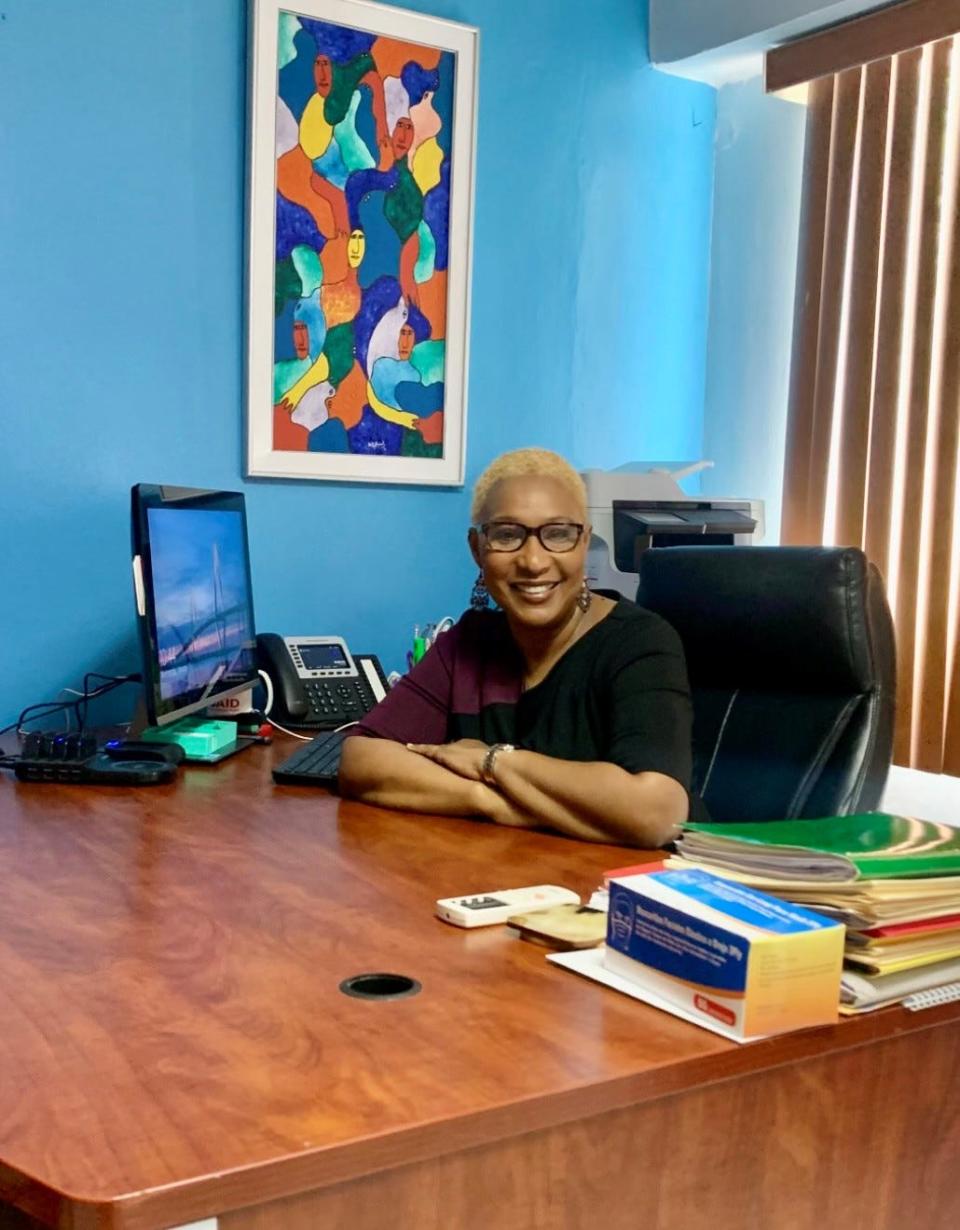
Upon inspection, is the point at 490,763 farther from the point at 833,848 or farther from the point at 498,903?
the point at 833,848

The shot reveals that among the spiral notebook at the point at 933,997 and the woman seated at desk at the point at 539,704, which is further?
the woman seated at desk at the point at 539,704

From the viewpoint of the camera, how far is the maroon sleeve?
1.76m

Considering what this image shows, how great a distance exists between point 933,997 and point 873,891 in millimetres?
107

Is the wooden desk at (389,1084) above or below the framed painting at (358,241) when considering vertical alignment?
below

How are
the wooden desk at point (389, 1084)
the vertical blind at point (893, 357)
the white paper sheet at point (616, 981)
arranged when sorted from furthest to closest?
1. the vertical blind at point (893, 357)
2. the white paper sheet at point (616, 981)
3. the wooden desk at point (389, 1084)

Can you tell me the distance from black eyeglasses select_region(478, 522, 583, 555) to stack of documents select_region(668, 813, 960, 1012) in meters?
0.67

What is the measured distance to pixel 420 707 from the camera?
1789 millimetres

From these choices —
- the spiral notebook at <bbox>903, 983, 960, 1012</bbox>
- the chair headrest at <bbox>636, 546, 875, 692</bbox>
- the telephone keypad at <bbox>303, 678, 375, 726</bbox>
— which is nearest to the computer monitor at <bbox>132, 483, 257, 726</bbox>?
the telephone keypad at <bbox>303, 678, 375, 726</bbox>

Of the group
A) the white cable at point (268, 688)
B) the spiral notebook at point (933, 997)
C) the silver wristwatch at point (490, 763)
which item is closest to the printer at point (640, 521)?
the white cable at point (268, 688)

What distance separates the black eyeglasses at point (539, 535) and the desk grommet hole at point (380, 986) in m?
0.84

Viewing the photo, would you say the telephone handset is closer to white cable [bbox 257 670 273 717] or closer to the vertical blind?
white cable [bbox 257 670 273 717]

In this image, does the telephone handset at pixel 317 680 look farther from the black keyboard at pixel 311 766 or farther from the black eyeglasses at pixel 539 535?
the black eyeglasses at pixel 539 535

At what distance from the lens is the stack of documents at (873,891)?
98cm

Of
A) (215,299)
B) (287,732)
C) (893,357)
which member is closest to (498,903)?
(287,732)
